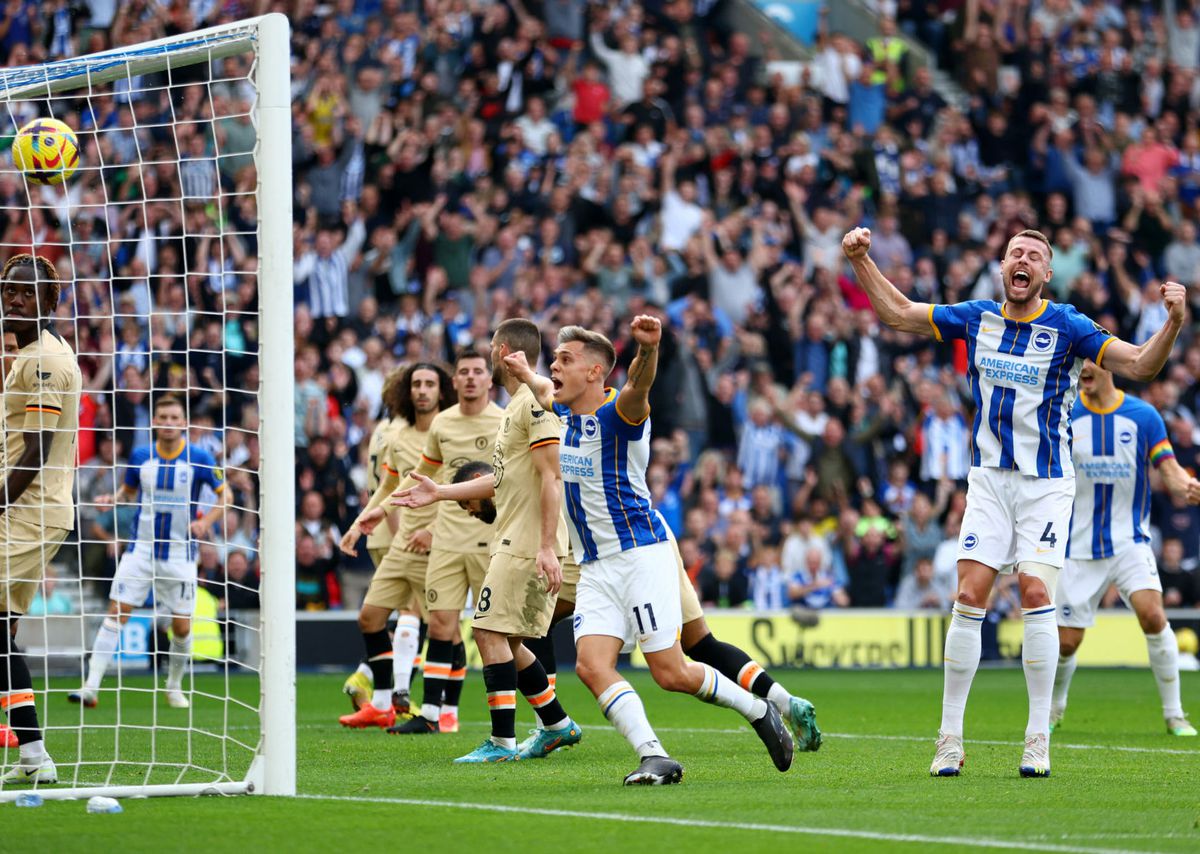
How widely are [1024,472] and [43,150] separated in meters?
5.46

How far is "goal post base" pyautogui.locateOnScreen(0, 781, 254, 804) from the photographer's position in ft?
26.2

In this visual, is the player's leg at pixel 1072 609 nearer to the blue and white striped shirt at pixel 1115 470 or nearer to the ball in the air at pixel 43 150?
the blue and white striped shirt at pixel 1115 470

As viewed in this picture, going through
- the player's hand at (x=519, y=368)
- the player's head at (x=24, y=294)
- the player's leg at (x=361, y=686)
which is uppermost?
the player's head at (x=24, y=294)

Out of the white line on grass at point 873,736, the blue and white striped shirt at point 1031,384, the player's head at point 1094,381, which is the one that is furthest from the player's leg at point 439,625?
the player's head at point 1094,381

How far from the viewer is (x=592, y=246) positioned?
887 inches

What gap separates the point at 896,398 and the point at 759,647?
400cm

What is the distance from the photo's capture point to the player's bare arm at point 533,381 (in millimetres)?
9070

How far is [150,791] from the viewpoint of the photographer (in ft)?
26.4

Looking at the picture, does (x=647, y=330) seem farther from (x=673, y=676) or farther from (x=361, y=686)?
(x=361, y=686)

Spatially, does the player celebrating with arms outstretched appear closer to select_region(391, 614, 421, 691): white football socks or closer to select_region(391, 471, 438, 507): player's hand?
select_region(391, 471, 438, 507): player's hand

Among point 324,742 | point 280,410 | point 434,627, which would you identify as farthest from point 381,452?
point 280,410

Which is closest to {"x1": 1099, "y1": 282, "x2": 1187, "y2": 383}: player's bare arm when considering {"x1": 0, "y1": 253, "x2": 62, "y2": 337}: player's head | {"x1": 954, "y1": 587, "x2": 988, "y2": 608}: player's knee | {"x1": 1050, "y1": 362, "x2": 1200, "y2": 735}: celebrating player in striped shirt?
{"x1": 954, "y1": 587, "x2": 988, "y2": 608}: player's knee

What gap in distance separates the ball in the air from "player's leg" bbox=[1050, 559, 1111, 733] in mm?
7224

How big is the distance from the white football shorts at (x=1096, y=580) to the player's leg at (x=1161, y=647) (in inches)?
3.4
